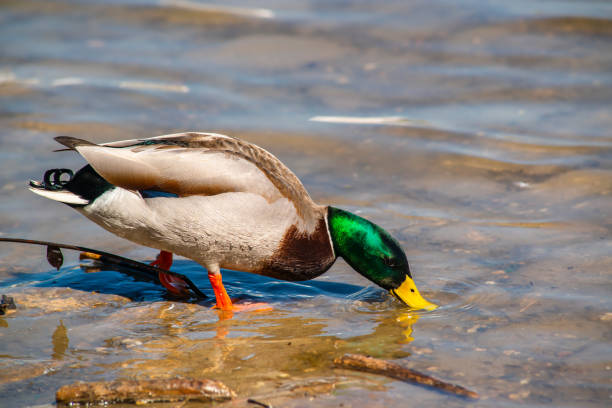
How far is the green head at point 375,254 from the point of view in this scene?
14.7ft

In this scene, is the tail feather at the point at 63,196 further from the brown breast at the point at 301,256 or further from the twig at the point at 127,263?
the brown breast at the point at 301,256

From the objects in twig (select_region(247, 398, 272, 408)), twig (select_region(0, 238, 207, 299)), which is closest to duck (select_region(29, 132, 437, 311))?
twig (select_region(0, 238, 207, 299))

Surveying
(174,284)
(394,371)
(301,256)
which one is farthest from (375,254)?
(174,284)

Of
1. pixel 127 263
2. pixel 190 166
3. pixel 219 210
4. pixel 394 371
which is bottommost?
pixel 394 371

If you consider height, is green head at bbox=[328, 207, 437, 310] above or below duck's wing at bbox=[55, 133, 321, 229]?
below

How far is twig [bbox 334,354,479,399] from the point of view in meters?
3.42

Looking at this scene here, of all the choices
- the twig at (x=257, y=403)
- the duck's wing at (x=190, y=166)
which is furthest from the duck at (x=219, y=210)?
the twig at (x=257, y=403)

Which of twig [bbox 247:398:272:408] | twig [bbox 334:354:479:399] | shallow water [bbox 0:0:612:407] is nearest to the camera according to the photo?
twig [bbox 247:398:272:408]

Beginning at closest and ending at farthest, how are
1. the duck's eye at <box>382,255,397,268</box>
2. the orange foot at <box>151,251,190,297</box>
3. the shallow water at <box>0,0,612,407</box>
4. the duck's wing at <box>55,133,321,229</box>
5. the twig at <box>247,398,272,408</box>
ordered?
the twig at <box>247,398,272,408</box> → the shallow water at <box>0,0,612,407</box> → the duck's wing at <box>55,133,321,229</box> → the duck's eye at <box>382,255,397,268</box> → the orange foot at <box>151,251,190,297</box>

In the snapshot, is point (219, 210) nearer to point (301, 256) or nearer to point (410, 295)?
point (301, 256)

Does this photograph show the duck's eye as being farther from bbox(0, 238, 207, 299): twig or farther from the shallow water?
bbox(0, 238, 207, 299): twig

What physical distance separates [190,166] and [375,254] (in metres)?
1.18

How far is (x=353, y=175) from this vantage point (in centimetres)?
667

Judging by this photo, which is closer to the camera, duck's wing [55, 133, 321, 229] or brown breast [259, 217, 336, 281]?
duck's wing [55, 133, 321, 229]
